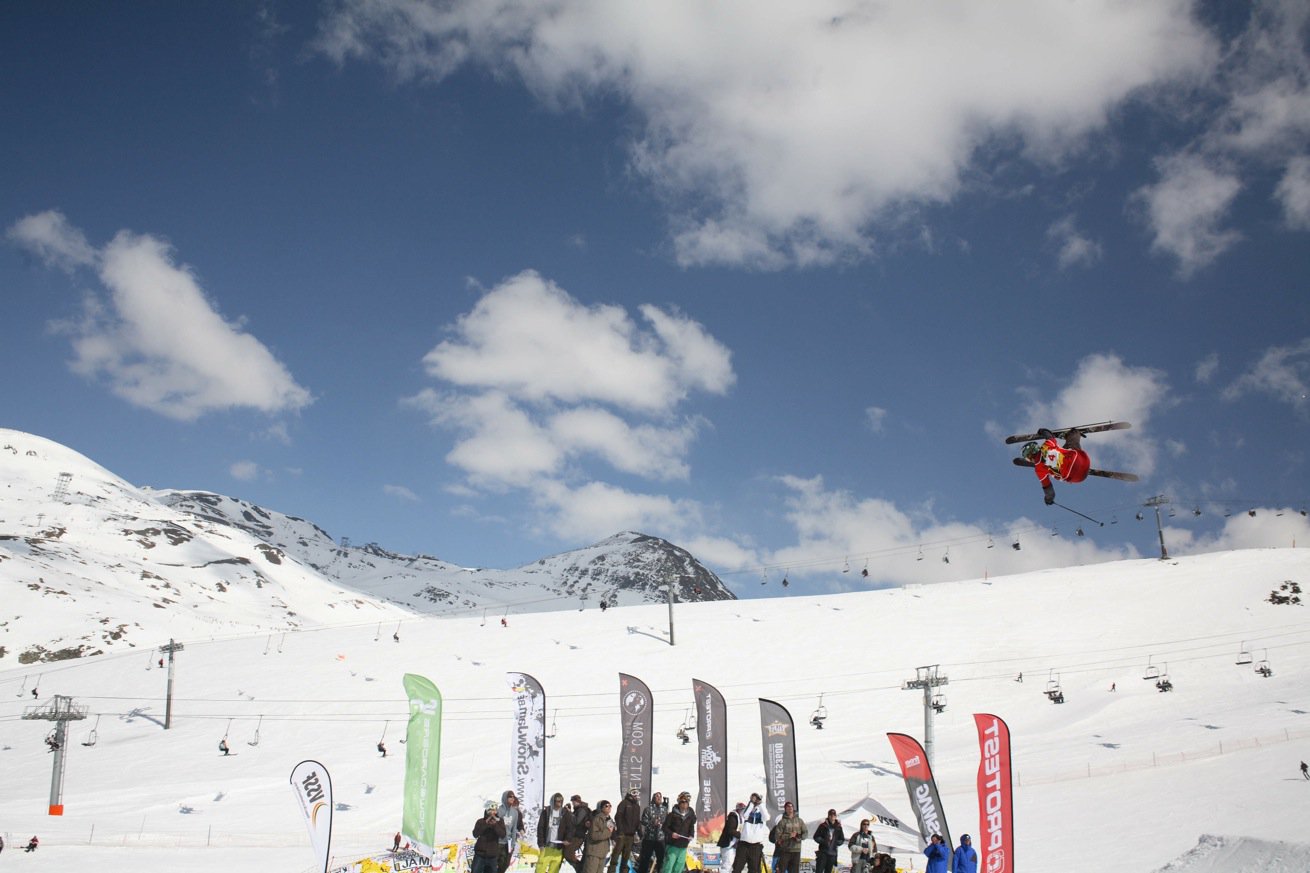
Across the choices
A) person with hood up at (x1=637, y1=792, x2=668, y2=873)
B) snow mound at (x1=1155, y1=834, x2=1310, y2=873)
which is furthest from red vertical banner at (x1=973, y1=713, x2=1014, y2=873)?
person with hood up at (x1=637, y1=792, x2=668, y2=873)

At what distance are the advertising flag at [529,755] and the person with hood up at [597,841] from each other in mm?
5989

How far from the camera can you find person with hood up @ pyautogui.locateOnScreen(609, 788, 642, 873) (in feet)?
47.4

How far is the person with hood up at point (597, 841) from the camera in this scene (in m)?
13.7

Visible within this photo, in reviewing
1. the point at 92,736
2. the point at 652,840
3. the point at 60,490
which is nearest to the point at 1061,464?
the point at 652,840

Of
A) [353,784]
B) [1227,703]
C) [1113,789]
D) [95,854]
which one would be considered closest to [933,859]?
[1113,789]

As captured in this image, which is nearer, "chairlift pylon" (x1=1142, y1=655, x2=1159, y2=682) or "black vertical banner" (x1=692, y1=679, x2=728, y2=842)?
"black vertical banner" (x1=692, y1=679, x2=728, y2=842)

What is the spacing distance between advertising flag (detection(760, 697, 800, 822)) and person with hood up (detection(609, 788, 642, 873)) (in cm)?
674

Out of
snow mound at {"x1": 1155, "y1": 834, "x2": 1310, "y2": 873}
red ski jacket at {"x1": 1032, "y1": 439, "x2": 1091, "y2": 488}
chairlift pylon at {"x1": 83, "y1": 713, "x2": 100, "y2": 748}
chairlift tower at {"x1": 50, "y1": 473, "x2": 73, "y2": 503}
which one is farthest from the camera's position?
chairlift tower at {"x1": 50, "y1": 473, "x2": 73, "y2": 503}

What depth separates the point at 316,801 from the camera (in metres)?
15.7

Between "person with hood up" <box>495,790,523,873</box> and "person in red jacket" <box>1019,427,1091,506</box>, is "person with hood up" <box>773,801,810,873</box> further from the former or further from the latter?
"person in red jacket" <box>1019,427,1091,506</box>

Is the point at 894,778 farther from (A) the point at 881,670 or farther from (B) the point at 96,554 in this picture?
(B) the point at 96,554

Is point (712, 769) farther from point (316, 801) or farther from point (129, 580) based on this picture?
point (129, 580)

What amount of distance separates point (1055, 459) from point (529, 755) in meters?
15.1

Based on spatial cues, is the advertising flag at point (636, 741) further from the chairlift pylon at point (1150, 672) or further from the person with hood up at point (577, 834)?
the chairlift pylon at point (1150, 672)
